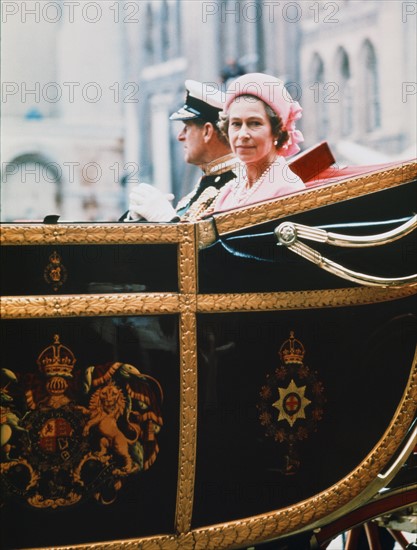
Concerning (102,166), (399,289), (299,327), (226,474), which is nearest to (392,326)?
(399,289)

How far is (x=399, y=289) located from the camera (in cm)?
137

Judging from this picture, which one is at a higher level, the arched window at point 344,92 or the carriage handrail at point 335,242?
the arched window at point 344,92

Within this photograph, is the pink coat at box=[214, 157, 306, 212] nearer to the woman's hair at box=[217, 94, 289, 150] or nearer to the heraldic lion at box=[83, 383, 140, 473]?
the woman's hair at box=[217, 94, 289, 150]

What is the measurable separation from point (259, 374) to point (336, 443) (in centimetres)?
19

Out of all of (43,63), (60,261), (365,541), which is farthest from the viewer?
(43,63)

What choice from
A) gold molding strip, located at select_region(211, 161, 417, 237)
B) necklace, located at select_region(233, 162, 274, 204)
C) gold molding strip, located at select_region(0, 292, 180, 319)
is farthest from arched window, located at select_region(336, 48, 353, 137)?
gold molding strip, located at select_region(0, 292, 180, 319)

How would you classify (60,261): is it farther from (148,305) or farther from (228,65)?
(228,65)

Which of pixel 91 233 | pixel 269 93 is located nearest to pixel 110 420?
pixel 91 233

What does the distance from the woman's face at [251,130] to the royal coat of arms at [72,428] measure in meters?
0.58

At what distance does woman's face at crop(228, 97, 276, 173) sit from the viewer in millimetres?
1606

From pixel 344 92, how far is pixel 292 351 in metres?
4.65

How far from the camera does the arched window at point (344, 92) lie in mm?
5387

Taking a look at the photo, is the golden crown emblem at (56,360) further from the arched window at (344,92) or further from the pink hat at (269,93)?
the arched window at (344,92)
